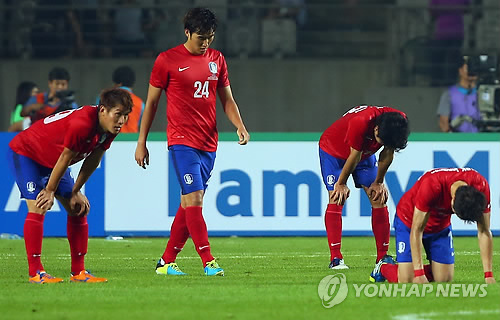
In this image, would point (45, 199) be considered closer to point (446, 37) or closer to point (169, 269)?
point (169, 269)

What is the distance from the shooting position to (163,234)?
49.3ft

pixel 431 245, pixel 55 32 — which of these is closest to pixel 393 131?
pixel 431 245

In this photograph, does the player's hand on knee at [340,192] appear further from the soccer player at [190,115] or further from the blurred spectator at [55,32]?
the blurred spectator at [55,32]

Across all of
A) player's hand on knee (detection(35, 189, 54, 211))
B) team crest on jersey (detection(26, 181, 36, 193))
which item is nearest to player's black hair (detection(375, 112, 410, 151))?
player's hand on knee (detection(35, 189, 54, 211))

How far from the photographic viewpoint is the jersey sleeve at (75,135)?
29.1ft

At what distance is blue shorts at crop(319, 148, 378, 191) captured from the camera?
1077cm

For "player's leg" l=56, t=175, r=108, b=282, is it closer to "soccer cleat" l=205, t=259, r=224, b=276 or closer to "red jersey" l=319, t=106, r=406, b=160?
"soccer cleat" l=205, t=259, r=224, b=276

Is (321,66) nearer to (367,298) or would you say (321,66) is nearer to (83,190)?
(83,190)

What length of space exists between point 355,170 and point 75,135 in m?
3.00

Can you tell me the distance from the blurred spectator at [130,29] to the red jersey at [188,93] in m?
9.83

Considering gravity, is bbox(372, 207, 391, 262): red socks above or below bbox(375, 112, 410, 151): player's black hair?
below

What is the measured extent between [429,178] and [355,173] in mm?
2034

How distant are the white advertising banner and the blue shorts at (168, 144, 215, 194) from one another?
4.83 metres

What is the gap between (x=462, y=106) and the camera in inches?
634
